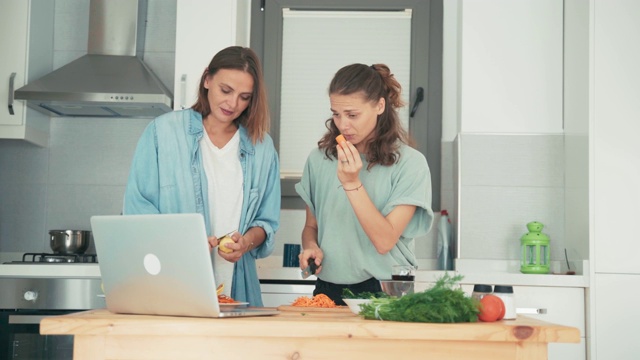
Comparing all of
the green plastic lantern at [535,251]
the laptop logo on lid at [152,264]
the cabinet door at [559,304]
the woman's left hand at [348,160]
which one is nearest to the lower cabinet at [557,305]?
the cabinet door at [559,304]

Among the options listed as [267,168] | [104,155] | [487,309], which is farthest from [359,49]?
[487,309]

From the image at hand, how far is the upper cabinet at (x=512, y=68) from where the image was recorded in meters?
4.02

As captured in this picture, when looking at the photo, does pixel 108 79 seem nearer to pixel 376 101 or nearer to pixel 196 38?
pixel 196 38

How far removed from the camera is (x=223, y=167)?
8.36 ft

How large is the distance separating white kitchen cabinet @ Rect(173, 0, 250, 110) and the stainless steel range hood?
117mm

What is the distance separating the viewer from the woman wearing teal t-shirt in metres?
2.38

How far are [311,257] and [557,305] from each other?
1.63 m

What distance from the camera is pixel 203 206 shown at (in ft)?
8.17

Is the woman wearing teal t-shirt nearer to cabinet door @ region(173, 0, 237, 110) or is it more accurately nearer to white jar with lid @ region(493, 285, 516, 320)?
white jar with lid @ region(493, 285, 516, 320)

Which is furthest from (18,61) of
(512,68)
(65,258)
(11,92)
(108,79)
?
(512,68)

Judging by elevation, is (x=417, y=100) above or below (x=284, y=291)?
above

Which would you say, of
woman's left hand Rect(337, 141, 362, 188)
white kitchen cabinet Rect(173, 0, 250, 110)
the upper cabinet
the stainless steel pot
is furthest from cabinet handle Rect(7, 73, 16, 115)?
woman's left hand Rect(337, 141, 362, 188)

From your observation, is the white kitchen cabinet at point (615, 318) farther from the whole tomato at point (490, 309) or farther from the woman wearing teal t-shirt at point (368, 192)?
the whole tomato at point (490, 309)

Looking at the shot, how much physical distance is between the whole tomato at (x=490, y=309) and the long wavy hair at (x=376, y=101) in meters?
0.72
